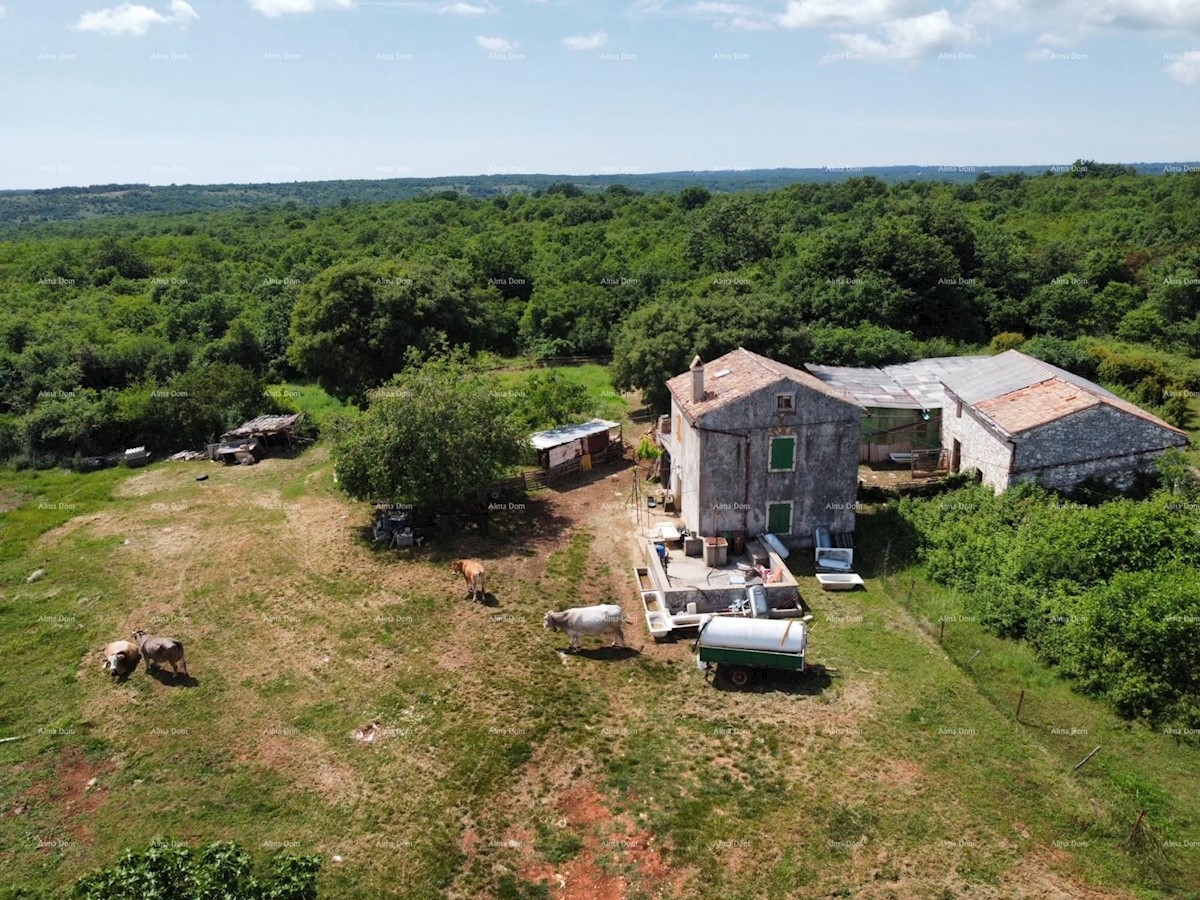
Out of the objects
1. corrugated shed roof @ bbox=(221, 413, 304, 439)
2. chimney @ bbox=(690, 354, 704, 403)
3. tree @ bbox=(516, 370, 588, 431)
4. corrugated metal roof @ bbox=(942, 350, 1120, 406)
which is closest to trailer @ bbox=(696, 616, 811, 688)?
chimney @ bbox=(690, 354, 704, 403)

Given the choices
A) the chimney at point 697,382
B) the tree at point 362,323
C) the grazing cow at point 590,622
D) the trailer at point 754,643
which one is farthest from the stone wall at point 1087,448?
the tree at point 362,323

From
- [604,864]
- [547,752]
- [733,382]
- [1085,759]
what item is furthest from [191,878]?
[733,382]

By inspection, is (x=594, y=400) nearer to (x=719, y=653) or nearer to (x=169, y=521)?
(x=169, y=521)

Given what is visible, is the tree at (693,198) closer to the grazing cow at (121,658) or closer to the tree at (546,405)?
the tree at (546,405)

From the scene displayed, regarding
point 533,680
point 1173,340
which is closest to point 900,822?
point 533,680

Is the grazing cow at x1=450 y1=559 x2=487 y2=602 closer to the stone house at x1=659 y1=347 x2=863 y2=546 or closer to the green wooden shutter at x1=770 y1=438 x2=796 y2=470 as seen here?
the stone house at x1=659 y1=347 x2=863 y2=546
